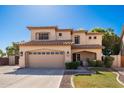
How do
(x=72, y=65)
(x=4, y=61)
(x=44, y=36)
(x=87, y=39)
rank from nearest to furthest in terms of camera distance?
(x=72, y=65) → (x=44, y=36) → (x=87, y=39) → (x=4, y=61)

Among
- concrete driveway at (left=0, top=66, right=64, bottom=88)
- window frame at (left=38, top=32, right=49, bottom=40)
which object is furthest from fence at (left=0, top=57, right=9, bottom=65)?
concrete driveway at (left=0, top=66, right=64, bottom=88)

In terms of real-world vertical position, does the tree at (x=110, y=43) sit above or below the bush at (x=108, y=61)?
above

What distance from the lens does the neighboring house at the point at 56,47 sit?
87.6 ft

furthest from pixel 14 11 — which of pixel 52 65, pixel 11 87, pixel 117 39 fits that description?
pixel 117 39

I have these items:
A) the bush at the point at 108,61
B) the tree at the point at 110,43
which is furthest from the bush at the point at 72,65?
the tree at the point at 110,43

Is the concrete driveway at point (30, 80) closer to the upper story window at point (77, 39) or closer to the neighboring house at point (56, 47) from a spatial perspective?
the neighboring house at point (56, 47)

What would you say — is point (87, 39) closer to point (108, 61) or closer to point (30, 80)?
point (108, 61)

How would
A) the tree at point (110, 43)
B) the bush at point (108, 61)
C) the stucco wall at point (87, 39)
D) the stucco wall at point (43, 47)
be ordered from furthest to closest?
1. the tree at point (110, 43)
2. the stucco wall at point (87, 39)
3. the bush at point (108, 61)
4. the stucco wall at point (43, 47)

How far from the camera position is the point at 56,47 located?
26.6 metres

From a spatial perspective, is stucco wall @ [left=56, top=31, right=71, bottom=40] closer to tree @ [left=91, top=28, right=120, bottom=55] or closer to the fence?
the fence

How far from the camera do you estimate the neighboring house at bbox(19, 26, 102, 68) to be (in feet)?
87.6

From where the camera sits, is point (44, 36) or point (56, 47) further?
point (44, 36)

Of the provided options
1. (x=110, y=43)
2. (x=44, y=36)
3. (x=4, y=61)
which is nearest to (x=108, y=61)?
(x=44, y=36)

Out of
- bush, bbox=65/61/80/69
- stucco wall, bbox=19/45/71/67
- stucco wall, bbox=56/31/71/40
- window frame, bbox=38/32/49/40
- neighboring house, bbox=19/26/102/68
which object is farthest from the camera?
stucco wall, bbox=56/31/71/40
